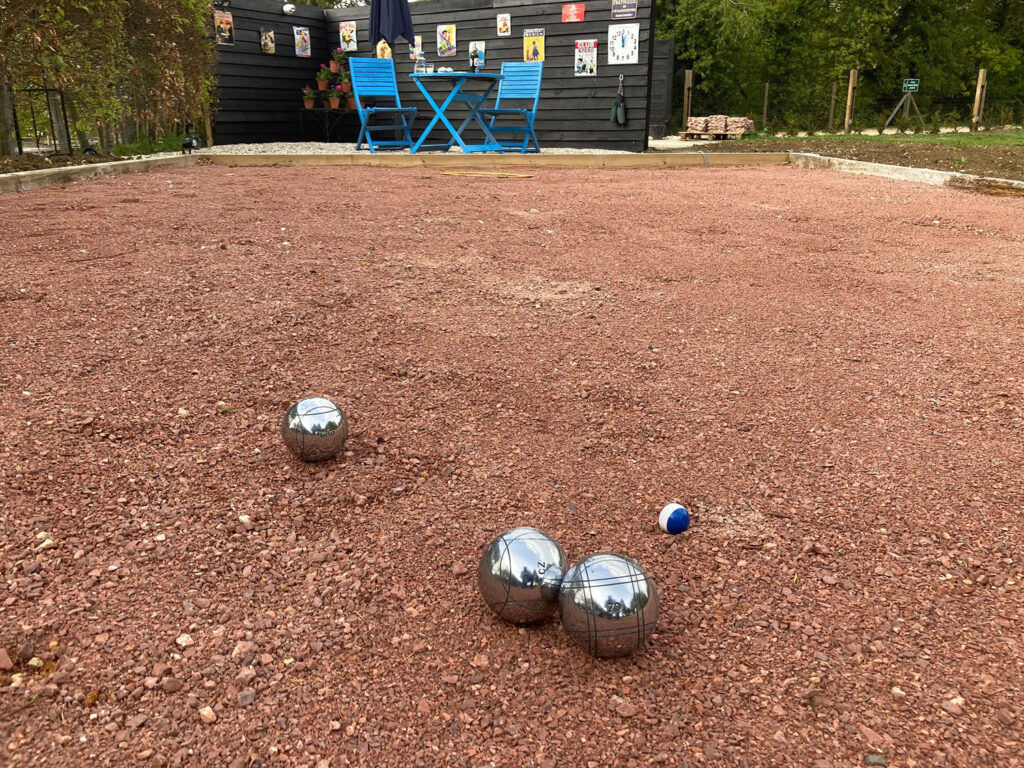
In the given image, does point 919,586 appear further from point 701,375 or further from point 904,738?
point 701,375

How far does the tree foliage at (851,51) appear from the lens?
2281 centimetres

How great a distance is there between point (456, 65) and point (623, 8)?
3196mm

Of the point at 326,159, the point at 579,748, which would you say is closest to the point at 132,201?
the point at 326,159

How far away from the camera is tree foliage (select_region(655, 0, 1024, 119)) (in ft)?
74.8

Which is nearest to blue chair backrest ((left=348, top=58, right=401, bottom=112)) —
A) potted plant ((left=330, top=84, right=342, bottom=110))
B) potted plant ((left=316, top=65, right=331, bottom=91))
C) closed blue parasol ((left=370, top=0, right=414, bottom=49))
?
closed blue parasol ((left=370, top=0, right=414, bottom=49))

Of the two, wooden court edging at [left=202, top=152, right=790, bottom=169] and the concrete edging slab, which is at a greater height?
wooden court edging at [left=202, top=152, right=790, bottom=169]

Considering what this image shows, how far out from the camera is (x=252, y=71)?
1352cm

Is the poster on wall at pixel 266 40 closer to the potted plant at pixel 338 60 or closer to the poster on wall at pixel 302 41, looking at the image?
the poster on wall at pixel 302 41

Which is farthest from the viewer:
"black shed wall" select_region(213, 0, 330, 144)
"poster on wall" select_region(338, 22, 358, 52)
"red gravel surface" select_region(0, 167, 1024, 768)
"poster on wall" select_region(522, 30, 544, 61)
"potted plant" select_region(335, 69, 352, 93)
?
"poster on wall" select_region(338, 22, 358, 52)

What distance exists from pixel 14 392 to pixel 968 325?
413cm

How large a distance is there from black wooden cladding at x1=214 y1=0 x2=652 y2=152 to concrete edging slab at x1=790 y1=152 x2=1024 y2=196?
9.89ft

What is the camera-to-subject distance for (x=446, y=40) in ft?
44.2

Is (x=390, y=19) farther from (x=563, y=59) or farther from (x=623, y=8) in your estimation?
(x=623, y=8)

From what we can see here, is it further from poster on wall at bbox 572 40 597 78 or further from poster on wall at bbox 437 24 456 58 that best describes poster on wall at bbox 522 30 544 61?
poster on wall at bbox 437 24 456 58
